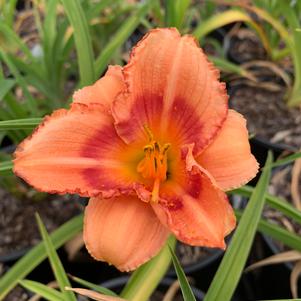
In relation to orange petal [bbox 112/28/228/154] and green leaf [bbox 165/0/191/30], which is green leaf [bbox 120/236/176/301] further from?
green leaf [bbox 165/0/191/30]

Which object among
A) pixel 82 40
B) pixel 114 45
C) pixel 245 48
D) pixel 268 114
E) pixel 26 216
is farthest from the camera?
pixel 245 48

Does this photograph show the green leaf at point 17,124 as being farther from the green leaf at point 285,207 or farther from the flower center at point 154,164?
the green leaf at point 285,207

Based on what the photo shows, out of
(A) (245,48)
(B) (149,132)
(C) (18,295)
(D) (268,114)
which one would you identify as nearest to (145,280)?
(B) (149,132)

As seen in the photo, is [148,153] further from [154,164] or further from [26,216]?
[26,216]

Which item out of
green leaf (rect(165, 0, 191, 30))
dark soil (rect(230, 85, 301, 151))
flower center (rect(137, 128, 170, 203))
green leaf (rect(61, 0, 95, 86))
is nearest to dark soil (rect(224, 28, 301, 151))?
dark soil (rect(230, 85, 301, 151))

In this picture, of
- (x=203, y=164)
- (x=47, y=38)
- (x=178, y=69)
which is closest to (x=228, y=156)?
(x=203, y=164)

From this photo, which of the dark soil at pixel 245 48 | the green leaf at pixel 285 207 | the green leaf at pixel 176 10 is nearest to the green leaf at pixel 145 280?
the green leaf at pixel 285 207
